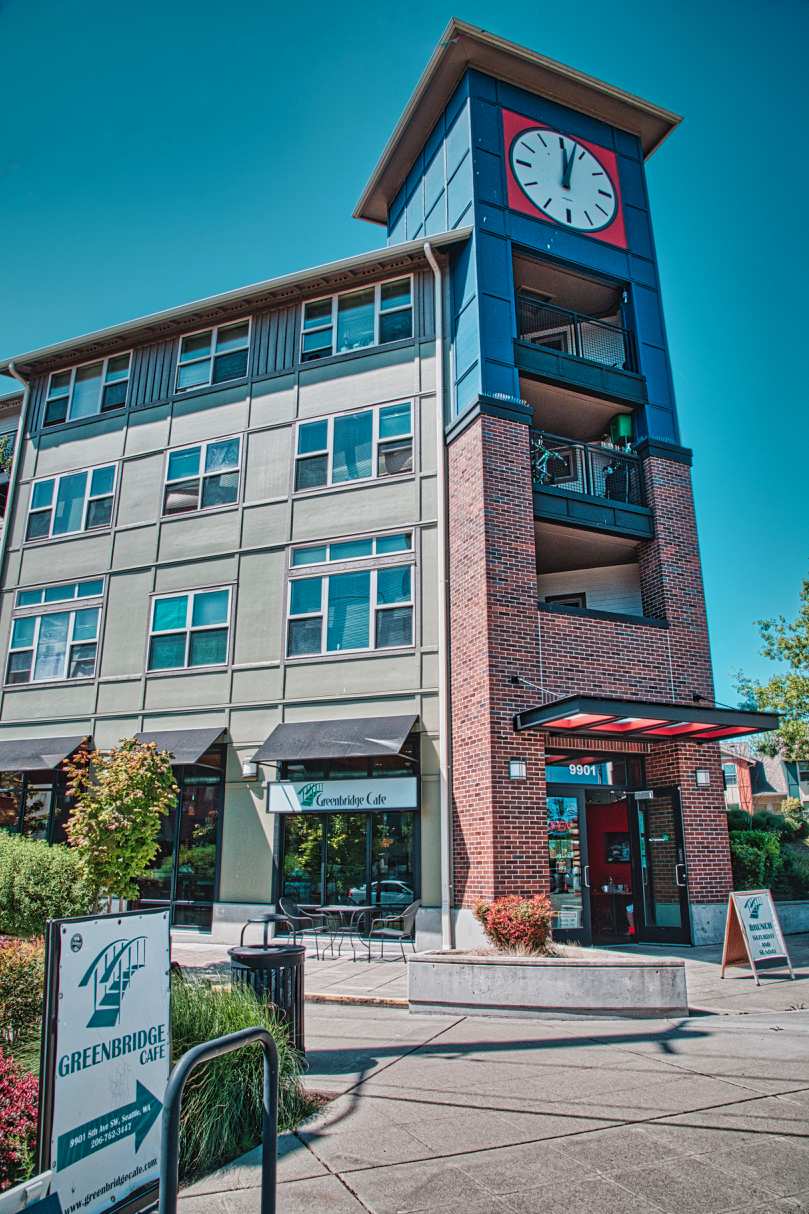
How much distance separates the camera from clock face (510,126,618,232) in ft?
53.7

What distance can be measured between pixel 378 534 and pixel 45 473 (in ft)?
30.4

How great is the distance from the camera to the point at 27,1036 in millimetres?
5488

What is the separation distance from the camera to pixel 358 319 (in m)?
17.1

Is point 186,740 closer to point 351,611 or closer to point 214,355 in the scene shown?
point 351,611

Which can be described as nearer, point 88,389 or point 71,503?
point 71,503

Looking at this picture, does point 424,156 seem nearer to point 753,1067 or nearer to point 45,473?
point 45,473

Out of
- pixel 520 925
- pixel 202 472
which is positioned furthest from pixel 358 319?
pixel 520 925

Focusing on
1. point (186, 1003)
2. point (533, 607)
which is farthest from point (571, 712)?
point (186, 1003)

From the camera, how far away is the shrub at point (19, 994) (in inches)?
219

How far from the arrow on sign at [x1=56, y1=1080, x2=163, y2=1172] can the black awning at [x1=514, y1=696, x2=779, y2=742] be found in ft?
26.8

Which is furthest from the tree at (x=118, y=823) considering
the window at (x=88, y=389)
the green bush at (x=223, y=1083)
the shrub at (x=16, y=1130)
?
the window at (x=88, y=389)

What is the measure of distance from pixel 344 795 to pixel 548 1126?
9.21 m

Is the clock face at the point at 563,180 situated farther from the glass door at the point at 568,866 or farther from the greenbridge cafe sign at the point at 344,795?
the greenbridge cafe sign at the point at 344,795

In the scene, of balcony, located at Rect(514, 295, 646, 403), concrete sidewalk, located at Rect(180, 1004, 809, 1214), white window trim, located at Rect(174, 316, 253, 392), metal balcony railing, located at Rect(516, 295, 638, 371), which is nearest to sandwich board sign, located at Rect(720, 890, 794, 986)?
concrete sidewalk, located at Rect(180, 1004, 809, 1214)
